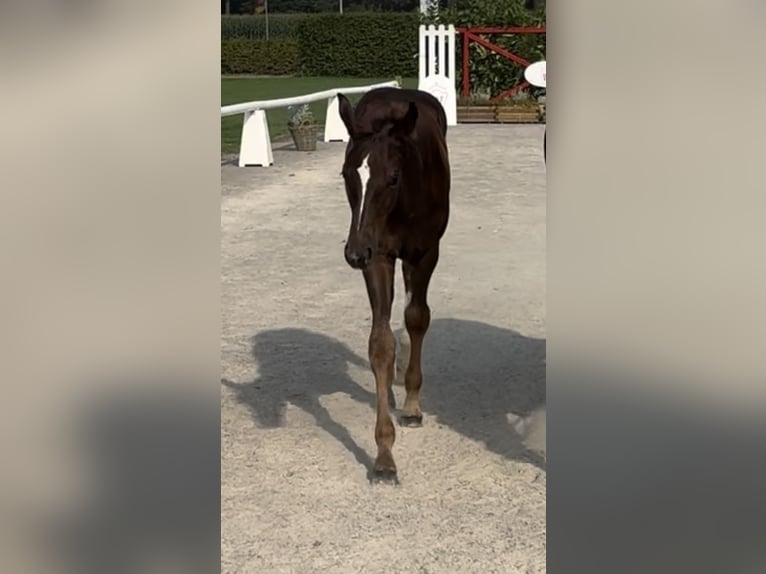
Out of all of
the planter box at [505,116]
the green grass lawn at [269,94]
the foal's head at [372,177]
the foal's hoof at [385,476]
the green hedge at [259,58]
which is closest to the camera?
the foal's head at [372,177]

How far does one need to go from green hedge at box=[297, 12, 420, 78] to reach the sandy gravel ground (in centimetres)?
2628

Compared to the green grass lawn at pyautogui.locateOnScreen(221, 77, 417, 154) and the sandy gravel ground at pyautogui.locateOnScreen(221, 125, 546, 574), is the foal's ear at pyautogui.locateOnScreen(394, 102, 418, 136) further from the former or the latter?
the green grass lawn at pyautogui.locateOnScreen(221, 77, 417, 154)

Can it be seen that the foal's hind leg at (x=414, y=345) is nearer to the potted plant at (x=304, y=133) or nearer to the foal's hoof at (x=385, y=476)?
the foal's hoof at (x=385, y=476)

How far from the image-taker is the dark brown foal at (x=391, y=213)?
154 inches

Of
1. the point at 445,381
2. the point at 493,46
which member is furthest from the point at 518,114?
the point at 445,381

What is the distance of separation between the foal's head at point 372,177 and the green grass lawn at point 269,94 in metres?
11.4

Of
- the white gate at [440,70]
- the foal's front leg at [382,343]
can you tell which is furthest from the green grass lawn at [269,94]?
the foal's front leg at [382,343]

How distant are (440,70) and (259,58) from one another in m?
20.2

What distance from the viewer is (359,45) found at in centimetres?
3612

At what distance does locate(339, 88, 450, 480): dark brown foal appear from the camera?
3906 millimetres
